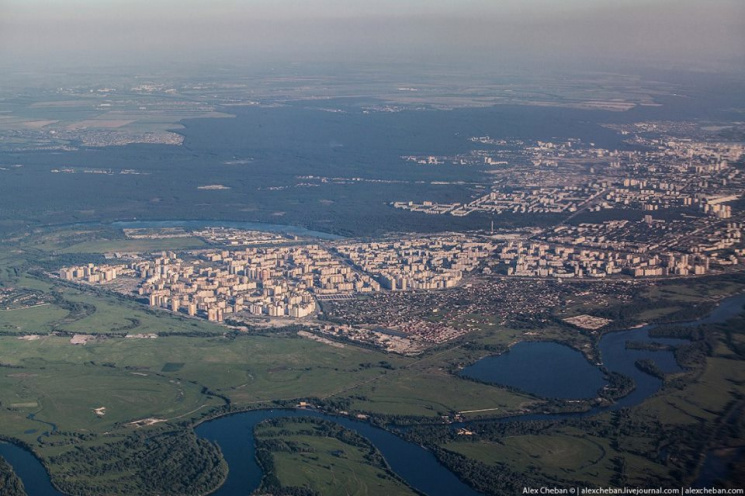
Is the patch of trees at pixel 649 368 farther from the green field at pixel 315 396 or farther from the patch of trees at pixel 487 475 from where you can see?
the patch of trees at pixel 487 475

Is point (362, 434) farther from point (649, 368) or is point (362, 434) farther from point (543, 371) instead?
point (649, 368)

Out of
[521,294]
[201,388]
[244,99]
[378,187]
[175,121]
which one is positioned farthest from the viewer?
[244,99]

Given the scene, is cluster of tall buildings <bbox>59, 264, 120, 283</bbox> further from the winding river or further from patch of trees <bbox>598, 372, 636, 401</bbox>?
patch of trees <bbox>598, 372, 636, 401</bbox>

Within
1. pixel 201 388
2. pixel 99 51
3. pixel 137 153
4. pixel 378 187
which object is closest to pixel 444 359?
pixel 201 388

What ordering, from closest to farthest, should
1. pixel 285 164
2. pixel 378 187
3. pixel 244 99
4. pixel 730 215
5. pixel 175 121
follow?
pixel 730 215, pixel 378 187, pixel 285 164, pixel 175 121, pixel 244 99

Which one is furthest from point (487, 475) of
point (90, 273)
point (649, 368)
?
point (90, 273)

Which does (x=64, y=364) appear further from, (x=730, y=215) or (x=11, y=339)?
(x=730, y=215)

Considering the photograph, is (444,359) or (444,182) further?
(444,182)
